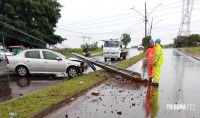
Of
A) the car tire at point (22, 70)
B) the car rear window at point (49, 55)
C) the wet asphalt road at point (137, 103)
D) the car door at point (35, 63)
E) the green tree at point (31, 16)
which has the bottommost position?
the wet asphalt road at point (137, 103)

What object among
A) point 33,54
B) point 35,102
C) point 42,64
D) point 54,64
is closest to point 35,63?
point 42,64

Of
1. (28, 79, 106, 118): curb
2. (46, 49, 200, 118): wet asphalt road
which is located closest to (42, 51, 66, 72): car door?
(46, 49, 200, 118): wet asphalt road

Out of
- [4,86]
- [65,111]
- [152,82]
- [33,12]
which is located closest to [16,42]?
[33,12]

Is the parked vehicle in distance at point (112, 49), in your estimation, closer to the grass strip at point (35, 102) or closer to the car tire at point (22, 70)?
the car tire at point (22, 70)

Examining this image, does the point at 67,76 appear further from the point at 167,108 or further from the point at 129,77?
the point at 167,108

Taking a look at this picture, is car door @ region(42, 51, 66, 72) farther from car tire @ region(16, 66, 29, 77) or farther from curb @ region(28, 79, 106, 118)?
curb @ region(28, 79, 106, 118)

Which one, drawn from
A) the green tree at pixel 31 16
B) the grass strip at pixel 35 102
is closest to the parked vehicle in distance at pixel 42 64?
the grass strip at pixel 35 102

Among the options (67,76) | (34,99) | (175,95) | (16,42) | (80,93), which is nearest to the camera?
(34,99)

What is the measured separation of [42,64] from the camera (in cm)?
1747

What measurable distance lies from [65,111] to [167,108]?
116 inches

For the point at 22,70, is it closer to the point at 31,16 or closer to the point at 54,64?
the point at 54,64

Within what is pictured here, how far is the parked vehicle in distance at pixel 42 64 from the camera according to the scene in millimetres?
17484

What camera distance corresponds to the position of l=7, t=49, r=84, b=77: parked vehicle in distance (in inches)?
688

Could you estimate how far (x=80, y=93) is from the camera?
11.4 m
